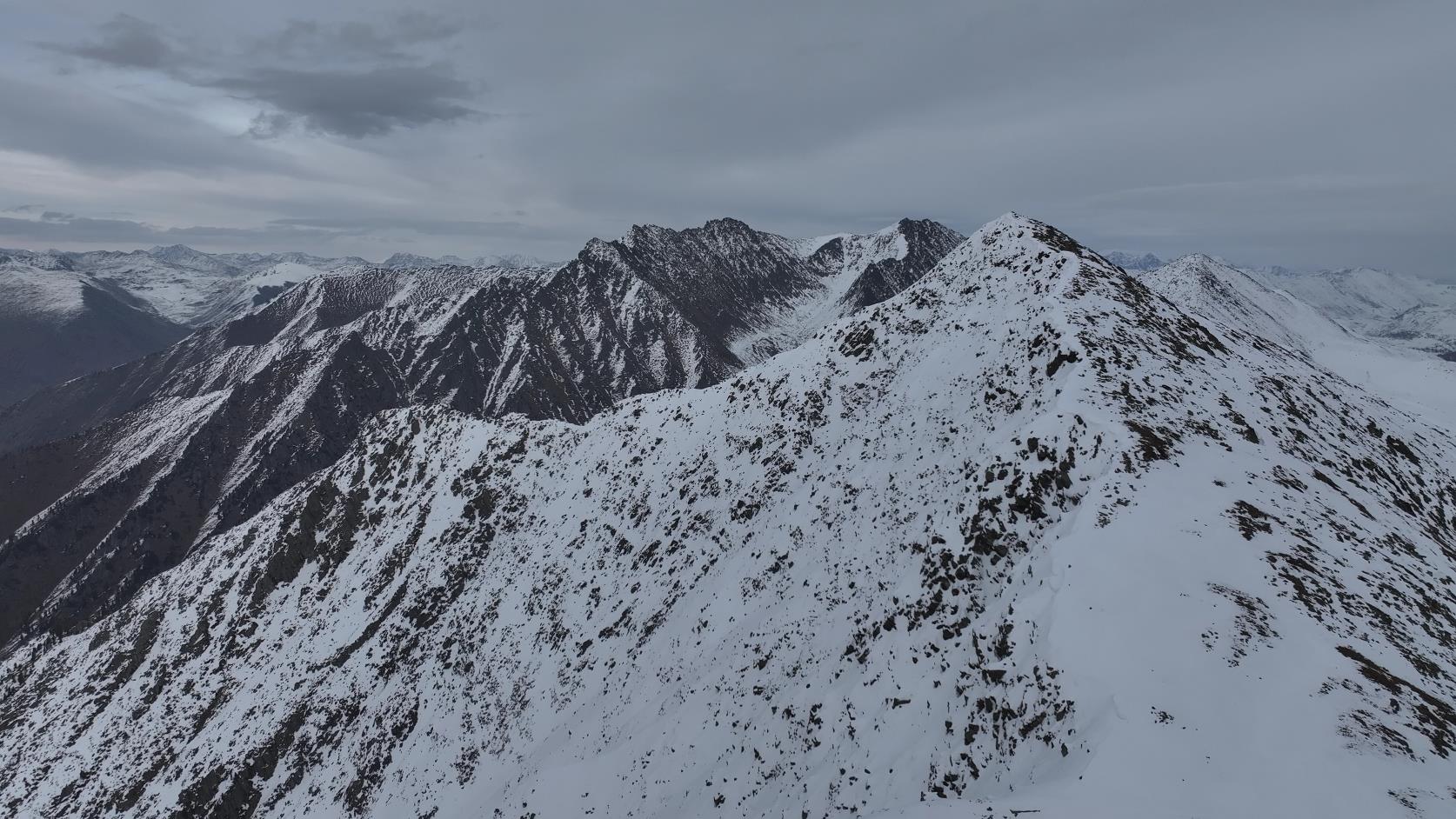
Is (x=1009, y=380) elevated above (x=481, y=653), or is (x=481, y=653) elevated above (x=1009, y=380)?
(x=1009, y=380)

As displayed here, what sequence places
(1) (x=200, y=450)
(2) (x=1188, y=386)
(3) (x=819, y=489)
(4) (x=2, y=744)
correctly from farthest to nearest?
(1) (x=200, y=450) < (4) (x=2, y=744) < (3) (x=819, y=489) < (2) (x=1188, y=386)

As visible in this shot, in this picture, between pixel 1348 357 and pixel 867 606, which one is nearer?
pixel 867 606

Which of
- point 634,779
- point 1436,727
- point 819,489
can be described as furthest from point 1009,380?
point 634,779

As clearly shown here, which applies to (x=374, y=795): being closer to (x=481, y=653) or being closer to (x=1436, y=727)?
(x=481, y=653)

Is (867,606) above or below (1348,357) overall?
above

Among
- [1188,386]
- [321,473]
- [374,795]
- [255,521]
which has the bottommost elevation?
[374,795]

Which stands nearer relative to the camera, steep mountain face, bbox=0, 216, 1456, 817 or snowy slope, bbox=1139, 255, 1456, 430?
steep mountain face, bbox=0, 216, 1456, 817

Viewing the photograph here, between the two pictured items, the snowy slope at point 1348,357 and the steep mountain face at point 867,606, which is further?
the snowy slope at point 1348,357

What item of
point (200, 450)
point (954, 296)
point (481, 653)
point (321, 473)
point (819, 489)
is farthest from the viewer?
point (200, 450)
